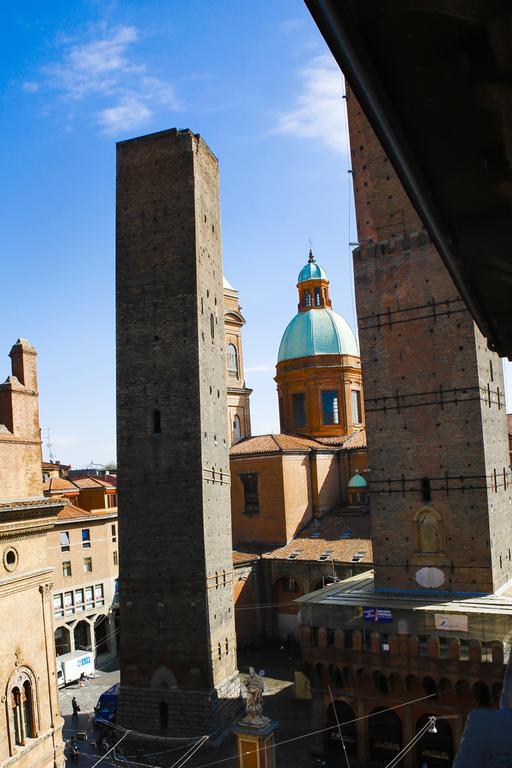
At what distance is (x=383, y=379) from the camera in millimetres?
21016

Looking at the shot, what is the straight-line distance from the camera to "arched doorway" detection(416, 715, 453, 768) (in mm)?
17766

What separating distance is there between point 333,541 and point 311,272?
15.9 meters

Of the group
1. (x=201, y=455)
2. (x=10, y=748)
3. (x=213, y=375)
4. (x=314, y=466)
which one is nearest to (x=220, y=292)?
(x=213, y=375)

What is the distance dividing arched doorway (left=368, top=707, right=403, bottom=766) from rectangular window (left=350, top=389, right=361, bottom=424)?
18314mm

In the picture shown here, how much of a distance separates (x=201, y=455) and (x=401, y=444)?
20.0ft

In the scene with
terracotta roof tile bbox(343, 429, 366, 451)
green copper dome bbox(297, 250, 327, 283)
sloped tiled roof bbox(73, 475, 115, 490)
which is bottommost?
sloped tiled roof bbox(73, 475, 115, 490)

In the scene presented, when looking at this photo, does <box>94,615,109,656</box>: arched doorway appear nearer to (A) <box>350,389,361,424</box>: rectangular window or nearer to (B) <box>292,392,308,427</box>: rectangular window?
(B) <box>292,392,308,427</box>: rectangular window

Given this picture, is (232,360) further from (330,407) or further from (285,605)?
(285,605)

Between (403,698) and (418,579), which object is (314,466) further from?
(403,698)

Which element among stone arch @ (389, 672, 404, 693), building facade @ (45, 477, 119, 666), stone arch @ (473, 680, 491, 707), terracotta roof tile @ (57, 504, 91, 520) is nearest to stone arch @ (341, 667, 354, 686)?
stone arch @ (389, 672, 404, 693)

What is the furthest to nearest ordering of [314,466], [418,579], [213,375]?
[314,466]
[213,375]
[418,579]

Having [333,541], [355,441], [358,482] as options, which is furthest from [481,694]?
[355,441]

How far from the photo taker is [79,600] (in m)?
31.4

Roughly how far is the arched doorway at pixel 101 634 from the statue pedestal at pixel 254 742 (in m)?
18.3
